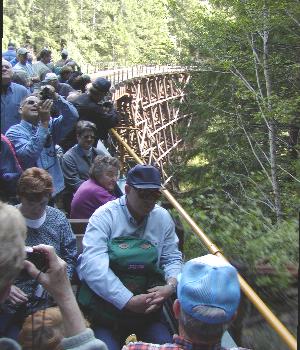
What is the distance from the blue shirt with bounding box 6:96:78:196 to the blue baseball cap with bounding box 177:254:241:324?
2.11m

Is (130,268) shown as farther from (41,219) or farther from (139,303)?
(41,219)

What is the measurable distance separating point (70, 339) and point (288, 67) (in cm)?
1049

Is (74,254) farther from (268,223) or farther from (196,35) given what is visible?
(196,35)

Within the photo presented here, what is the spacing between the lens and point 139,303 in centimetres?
232

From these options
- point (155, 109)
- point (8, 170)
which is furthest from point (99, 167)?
point (155, 109)

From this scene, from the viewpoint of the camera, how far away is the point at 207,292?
145cm

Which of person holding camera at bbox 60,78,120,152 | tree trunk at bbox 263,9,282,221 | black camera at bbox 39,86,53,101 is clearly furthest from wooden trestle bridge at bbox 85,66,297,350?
black camera at bbox 39,86,53,101

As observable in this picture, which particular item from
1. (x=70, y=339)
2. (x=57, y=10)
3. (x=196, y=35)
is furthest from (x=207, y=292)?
(x=57, y=10)

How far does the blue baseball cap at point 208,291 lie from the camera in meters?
1.44

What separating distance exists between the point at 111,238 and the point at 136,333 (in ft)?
1.43

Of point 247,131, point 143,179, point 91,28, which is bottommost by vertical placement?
point 247,131

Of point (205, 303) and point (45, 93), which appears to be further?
point (45, 93)

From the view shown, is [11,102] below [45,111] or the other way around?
below

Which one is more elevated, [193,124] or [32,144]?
[32,144]
